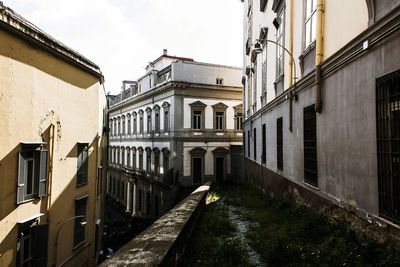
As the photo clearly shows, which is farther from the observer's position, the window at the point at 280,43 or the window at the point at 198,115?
the window at the point at 198,115

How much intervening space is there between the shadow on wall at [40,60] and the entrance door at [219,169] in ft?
56.4

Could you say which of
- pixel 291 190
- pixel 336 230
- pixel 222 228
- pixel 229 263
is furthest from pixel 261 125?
pixel 229 263

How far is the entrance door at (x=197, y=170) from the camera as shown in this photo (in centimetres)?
2753

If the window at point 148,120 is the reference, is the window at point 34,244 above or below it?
below

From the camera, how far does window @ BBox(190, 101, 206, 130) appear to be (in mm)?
27717

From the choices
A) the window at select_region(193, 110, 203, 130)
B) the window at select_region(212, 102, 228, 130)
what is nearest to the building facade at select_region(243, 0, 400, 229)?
the window at select_region(193, 110, 203, 130)

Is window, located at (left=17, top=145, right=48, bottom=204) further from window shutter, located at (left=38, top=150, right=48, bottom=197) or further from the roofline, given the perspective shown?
the roofline

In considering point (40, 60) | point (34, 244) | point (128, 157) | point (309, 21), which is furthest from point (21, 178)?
point (128, 157)

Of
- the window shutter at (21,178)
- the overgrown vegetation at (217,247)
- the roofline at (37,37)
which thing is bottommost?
the overgrown vegetation at (217,247)

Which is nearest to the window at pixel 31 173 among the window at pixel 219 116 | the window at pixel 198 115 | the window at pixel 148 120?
the window at pixel 198 115

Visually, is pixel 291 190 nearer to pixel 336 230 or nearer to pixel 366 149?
pixel 336 230

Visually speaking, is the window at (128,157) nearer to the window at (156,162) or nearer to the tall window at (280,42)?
the window at (156,162)

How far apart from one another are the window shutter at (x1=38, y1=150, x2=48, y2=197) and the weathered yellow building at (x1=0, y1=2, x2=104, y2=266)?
0.03m

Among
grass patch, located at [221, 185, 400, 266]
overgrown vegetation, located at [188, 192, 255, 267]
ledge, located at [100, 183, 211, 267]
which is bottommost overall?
overgrown vegetation, located at [188, 192, 255, 267]
